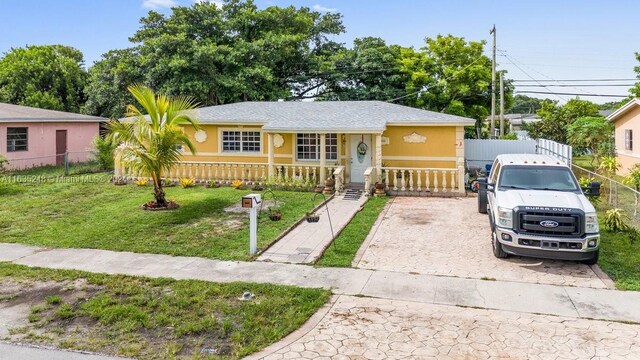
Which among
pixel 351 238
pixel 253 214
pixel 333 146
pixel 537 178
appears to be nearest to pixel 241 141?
pixel 333 146

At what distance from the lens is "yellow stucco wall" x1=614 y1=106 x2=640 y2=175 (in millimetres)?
20234

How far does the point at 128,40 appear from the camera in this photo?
29.8 meters

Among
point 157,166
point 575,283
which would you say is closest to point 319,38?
point 157,166

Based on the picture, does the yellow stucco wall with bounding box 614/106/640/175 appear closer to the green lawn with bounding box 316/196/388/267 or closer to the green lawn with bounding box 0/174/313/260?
the green lawn with bounding box 316/196/388/267

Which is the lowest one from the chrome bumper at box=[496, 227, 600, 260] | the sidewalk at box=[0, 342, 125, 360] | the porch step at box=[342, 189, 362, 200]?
the sidewalk at box=[0, 342, 125, 360]

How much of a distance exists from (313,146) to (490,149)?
35.1 feet

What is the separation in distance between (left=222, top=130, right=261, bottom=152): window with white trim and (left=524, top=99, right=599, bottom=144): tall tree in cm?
2464

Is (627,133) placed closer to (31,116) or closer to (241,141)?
(241,141)

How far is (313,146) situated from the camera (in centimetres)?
1778

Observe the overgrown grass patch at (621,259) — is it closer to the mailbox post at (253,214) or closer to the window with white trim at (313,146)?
the mailbox post at (253,214)

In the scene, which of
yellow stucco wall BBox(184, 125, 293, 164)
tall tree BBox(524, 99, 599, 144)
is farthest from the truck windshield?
tall tree BBox(524, 99, 599, 144)

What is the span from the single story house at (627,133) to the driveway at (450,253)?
13.1 metres

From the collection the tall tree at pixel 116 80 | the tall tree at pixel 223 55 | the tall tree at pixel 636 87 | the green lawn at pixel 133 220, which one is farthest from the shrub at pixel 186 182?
the tall tree at pixel 636 87

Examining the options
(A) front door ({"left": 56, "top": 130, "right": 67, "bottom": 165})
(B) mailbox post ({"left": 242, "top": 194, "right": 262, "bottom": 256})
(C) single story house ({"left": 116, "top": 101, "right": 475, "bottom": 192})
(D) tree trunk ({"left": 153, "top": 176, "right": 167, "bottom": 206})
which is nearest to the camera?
(B) mailbox post ({"left": 242, "top": 194, "right": 262, "bottom": 256})
